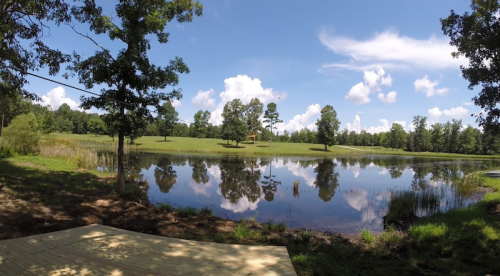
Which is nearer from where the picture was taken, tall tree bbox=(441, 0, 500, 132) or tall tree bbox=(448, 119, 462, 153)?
tall tree bbox=(441, 0, 500, 132)

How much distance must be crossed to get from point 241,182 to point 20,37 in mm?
15335

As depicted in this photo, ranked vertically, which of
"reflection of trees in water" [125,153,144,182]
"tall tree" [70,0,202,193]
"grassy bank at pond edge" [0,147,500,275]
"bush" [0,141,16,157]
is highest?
"tall tree" [70,0,202,193]

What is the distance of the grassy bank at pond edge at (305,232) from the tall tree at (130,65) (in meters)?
2.51

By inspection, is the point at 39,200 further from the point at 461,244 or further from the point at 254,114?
the point at 254,114

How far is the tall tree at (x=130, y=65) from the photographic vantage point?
988 cm

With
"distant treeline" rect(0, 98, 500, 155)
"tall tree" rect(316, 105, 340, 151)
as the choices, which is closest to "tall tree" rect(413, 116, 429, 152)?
"distant treeline" rect(0, 98, 500, 155)

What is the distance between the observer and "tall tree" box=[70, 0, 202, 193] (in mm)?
9883

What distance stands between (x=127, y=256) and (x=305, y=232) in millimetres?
5048

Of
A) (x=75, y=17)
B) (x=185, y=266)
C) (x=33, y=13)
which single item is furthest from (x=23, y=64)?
(x=185, y=266)

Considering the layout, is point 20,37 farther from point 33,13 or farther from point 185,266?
point 185,266

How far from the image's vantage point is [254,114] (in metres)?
81.8

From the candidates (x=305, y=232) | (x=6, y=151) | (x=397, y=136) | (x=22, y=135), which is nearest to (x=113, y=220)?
(x=305, y=232)

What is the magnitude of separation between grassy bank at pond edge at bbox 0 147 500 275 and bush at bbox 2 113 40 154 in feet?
45.9

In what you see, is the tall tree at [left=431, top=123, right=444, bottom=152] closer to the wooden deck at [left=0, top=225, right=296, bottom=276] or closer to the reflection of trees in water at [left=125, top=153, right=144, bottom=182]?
the reflection of trees in water at [left=125, top=153, right=144, bottom=182]
